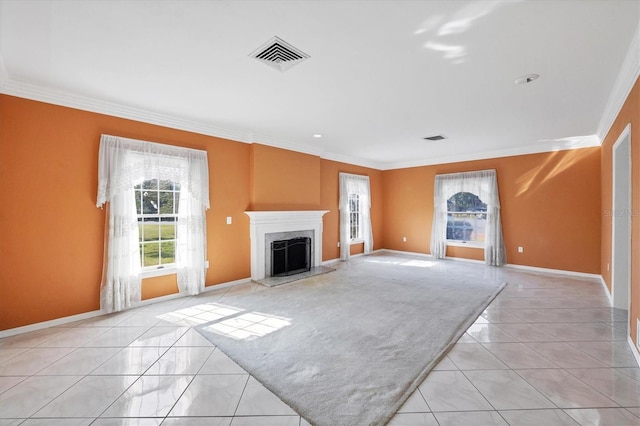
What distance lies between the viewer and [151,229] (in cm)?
380

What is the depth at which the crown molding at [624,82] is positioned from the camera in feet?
7.01

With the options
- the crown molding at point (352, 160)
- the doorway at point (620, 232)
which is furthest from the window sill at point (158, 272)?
the doorway at point (620, 232)

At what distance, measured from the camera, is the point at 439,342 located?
2.59m

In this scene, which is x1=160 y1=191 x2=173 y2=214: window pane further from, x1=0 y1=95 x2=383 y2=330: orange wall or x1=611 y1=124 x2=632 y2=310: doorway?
x1=611 y1=124 x2=632 y2=310: doorway

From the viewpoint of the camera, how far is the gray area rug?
185 cm

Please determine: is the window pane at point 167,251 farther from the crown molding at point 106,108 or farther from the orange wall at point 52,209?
the crown molding at point 106,108

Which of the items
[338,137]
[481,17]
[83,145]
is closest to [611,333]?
[481,17]

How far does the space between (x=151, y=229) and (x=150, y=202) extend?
0.39 metres

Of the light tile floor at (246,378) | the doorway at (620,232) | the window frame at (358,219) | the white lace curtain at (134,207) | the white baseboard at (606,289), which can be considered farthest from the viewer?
the window frame at (358,219)

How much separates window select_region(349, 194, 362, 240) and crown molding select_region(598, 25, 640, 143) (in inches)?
187

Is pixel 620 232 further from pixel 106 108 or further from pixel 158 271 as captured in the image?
pixel 106 108

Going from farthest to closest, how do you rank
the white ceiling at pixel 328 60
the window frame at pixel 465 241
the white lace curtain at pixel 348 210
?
the white lace curtain at pixel 348 210
the window frame at pixel 465 241
the white ceiling at pixel 328 60

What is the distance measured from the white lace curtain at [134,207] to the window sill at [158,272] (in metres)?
0.08

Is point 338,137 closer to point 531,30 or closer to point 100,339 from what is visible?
point 531,30
